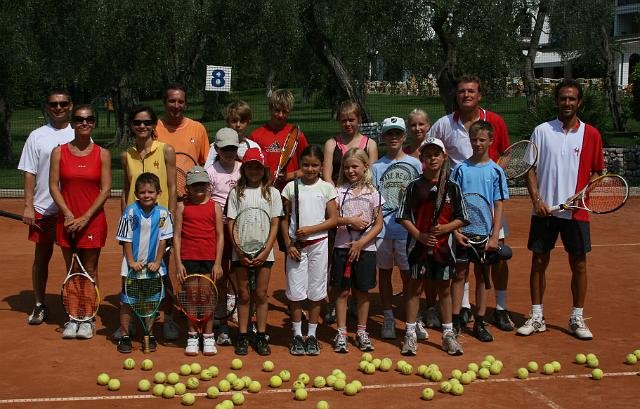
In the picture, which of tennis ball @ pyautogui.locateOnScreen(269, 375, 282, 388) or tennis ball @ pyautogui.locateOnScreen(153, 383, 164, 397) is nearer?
tennis ball @ pyautogui.locateOnScreen(153, 383, 164, 397)

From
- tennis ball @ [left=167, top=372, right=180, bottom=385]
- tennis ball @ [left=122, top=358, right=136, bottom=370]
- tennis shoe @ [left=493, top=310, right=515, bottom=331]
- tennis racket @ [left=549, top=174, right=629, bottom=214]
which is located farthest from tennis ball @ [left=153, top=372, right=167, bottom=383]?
tennis racket @ [left=549, top=174, right=629, bottom=214]

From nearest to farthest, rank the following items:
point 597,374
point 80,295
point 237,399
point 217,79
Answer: point 237,399 < point 597,374 < point 80,295 < point 217,79

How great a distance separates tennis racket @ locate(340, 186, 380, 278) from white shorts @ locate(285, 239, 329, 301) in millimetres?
222

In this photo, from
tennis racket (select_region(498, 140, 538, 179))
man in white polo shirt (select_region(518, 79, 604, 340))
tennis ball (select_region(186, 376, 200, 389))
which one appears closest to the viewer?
tennis ball (select_region(186, 376, 200, 389))

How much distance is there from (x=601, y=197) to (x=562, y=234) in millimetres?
469

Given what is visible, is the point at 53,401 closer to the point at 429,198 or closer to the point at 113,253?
the point at 429,198

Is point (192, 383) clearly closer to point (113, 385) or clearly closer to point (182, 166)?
point (113, 385)

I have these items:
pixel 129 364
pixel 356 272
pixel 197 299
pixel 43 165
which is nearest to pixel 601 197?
pixel 356 272

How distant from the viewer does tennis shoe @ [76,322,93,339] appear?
750cm

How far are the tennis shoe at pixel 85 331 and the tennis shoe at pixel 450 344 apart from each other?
308 cm

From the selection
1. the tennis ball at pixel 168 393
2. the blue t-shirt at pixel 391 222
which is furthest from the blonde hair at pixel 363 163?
the tennis ball at pixel 168 393

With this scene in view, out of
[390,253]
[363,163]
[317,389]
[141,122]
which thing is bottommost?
[317,389]

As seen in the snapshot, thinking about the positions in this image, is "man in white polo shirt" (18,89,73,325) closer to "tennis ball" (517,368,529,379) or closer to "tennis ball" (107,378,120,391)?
"tennis ball" (107,378,120,391)

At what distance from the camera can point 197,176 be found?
23.0 feet
